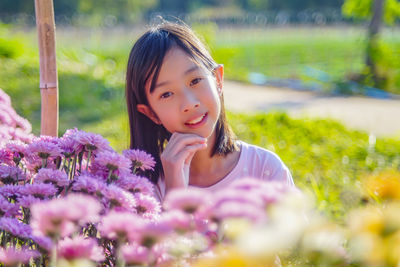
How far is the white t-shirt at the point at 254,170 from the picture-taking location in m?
2.12

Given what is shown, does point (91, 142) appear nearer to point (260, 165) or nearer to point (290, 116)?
point (260, 165)

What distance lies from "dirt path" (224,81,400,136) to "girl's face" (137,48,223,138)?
4098 mm

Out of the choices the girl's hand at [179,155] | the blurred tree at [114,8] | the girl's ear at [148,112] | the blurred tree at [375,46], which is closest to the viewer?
the girl's hand at [179,155]

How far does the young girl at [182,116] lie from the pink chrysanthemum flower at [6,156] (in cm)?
51

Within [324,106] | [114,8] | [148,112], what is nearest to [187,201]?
[148,112]

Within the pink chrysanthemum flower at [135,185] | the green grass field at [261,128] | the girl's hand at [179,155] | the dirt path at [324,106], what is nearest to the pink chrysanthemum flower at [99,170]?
the pink chrysanthemum flower at [135,185]

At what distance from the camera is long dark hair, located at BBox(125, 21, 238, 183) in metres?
1.96

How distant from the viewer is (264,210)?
0.67m

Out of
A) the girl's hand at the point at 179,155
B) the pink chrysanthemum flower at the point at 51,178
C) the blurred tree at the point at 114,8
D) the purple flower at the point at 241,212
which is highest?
the purple flower at the point at 241,212

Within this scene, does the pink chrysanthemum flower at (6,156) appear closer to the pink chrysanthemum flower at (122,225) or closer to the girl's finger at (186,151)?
the girl's finger at (186,151)

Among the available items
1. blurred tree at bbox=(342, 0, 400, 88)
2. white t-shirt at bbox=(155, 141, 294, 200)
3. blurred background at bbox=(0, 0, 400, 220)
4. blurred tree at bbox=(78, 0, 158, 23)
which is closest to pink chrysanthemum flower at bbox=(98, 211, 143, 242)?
white t-shirt at bbox=(155, 141, 294, 200)

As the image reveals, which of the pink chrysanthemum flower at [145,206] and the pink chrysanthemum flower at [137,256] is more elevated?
the pink chrysanthemum flower at [137,256]

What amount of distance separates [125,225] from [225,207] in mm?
164

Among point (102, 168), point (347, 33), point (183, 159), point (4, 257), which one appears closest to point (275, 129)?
point (183, 159)
